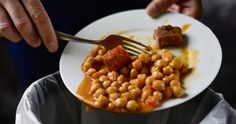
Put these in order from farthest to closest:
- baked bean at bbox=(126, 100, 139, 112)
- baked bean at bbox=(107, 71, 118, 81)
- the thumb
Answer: the thumb, baked bean at bbox=(107, 71, 118, 81), baked bean at bbox=(126, 100, 139, 112)

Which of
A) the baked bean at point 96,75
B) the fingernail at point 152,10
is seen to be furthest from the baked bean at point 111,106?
the fingernail at point 152,10

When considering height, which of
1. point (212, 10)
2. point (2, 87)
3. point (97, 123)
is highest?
point (97, 123)

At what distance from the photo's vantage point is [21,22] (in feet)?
3.09

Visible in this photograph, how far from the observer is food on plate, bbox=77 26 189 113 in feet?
3.02

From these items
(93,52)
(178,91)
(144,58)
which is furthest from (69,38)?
(178,91)

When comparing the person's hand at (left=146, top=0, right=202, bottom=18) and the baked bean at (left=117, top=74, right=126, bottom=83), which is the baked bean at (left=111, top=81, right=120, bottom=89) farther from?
the person's hand at (left=146, top=0, right=202, bottom=18)

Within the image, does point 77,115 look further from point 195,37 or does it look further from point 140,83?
point 195,37

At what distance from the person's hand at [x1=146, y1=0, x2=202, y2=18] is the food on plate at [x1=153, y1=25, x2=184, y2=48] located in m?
0.08

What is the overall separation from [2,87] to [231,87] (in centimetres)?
88

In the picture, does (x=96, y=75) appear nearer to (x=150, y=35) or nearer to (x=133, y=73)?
(x=133, y=73)

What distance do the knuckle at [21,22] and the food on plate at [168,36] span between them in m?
0.30

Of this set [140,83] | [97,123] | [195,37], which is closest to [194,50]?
[195,37]

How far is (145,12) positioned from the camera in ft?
3.85

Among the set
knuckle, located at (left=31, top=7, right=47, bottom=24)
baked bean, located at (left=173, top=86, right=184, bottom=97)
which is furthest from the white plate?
knuckle, located at (left=31, top=7, right=47, bottom=24)
